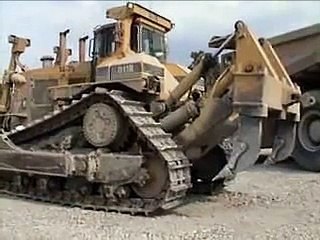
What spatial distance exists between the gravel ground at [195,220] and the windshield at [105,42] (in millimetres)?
2341

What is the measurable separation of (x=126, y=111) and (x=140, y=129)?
0.98ft

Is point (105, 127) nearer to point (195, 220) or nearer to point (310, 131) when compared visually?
point (195, 220)

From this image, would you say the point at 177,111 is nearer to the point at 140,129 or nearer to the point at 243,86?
the point at 140,129

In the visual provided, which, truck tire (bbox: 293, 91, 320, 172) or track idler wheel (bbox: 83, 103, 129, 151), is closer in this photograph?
track idler wheel (bbox: 83, 103, 129, 151)

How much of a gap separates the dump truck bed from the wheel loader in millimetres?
3832

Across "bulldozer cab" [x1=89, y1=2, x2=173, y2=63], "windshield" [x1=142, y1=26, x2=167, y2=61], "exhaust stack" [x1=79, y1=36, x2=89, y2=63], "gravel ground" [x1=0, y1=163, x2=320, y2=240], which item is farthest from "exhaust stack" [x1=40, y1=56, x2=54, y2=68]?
"gravel ground" [x1=0, y1=163, x2=320, y2=240]

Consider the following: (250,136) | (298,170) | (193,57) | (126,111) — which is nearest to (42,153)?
(126,111)

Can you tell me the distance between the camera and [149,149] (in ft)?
23.0

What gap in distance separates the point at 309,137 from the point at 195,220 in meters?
5.75

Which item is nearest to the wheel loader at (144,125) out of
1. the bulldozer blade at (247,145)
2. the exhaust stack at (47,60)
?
the bulldozer blade at (247,145)

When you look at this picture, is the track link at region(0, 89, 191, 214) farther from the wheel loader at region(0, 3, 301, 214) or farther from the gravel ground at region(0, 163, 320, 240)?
the gravel ground at region(0, 163, 320, 240)

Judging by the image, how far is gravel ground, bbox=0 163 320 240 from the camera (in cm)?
554

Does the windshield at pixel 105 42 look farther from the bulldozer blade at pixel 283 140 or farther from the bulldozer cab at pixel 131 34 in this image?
the bulldozer blade at pixel 283 140

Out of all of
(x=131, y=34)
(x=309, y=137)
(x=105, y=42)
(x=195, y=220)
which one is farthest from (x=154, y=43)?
(x=309, y=137)
